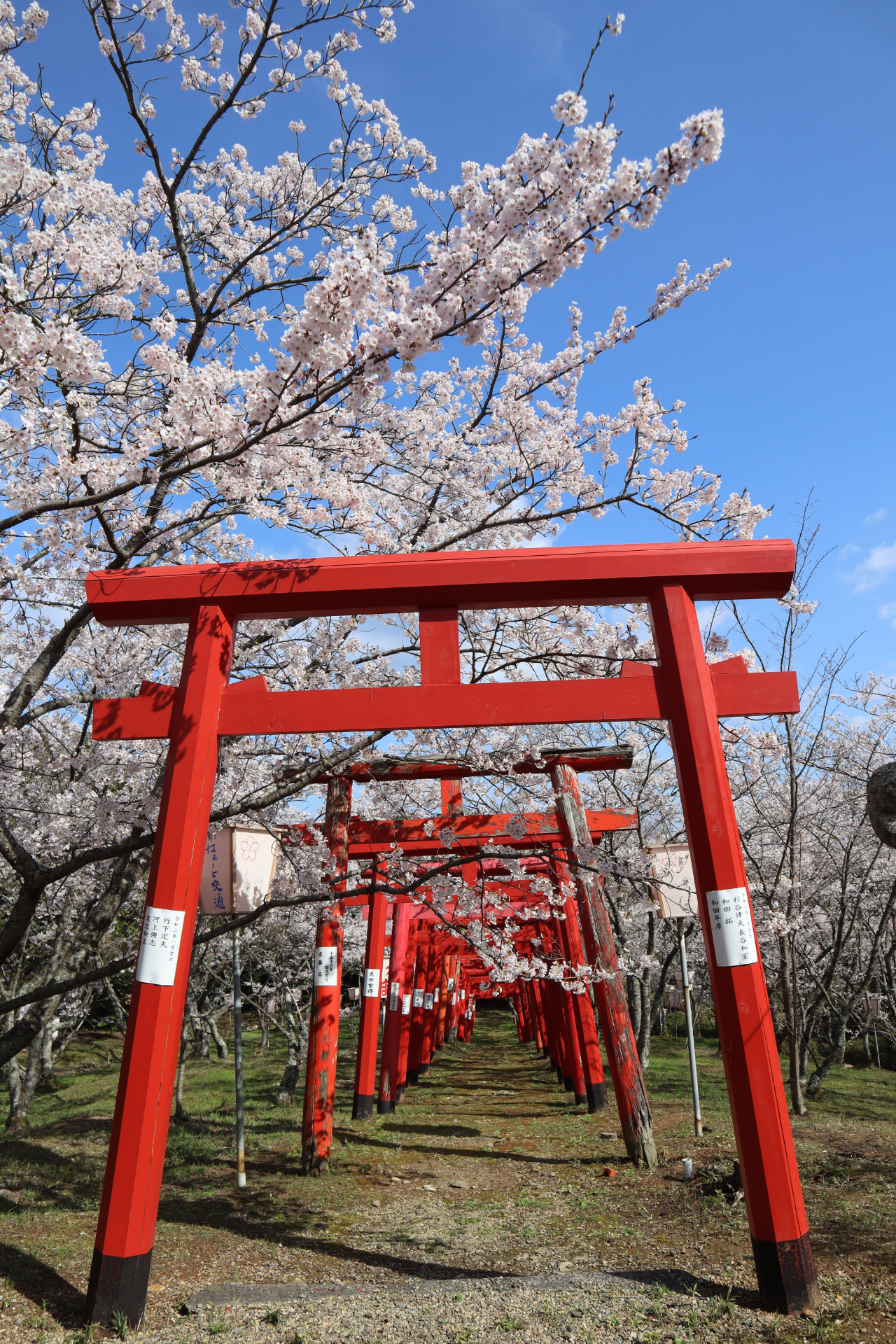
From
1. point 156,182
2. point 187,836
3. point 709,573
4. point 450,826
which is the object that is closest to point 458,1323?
point 187,836

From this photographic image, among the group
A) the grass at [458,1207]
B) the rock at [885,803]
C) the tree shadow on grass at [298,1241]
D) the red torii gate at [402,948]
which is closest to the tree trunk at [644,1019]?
the grass at [458,1207]

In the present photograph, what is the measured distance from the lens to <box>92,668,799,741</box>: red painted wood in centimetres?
407

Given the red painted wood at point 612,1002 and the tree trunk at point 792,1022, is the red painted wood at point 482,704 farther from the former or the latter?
the tree trunk at point 792,1022

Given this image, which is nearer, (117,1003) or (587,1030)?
(587,1030)

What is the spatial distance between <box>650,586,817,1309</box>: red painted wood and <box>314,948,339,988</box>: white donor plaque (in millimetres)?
5078

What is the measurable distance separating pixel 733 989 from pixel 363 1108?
28.5 feet

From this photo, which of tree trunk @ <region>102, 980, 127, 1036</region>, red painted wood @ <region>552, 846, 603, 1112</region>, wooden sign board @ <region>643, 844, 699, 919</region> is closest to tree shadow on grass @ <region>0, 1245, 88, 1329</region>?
wooden sign board @ <region>643, 844, 699, 919</region>

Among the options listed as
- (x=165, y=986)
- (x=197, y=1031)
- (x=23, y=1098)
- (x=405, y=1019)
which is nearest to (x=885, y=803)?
(x=165, y=986)

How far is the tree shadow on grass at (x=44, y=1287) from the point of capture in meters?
3.46

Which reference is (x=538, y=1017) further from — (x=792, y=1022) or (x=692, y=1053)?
(x=792, y=1022)

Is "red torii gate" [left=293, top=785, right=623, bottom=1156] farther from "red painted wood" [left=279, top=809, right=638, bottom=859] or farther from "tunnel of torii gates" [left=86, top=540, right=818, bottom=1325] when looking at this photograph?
"tunnel of torii gates" [left=86, top=540, right=818, bottom=1325]

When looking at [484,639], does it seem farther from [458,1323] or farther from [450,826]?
[458,1323]

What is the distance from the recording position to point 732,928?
3.61m

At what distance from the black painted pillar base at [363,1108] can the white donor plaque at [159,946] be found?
26.9 feet
